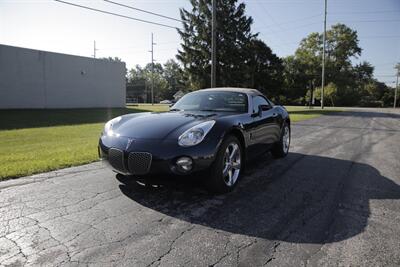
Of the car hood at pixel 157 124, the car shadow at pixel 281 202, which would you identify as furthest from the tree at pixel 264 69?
the car hood at pixel 157 124

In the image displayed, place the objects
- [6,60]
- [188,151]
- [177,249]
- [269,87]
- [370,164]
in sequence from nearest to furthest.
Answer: [177,249] → [188,151] → [370,164] → [6,60] → [269,87]

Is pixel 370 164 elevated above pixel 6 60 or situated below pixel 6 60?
below

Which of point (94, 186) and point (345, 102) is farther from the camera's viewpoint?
point (345, 102)

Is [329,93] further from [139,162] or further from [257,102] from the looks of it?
[139,162]

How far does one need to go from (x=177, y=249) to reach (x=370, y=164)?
515 centimetres

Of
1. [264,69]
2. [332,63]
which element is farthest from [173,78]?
[264,69]

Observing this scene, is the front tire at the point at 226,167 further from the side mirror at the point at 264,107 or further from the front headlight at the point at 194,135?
the side mirror at the point at 264,107

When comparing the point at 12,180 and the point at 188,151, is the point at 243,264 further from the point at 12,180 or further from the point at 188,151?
the point at 12,180

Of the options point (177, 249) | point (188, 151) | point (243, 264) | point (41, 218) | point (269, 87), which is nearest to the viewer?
point (243, 264)

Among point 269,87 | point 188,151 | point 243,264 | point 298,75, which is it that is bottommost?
point 243,264

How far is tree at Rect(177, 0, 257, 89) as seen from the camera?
100ft

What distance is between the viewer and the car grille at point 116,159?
145 inches

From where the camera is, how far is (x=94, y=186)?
14.0 feet

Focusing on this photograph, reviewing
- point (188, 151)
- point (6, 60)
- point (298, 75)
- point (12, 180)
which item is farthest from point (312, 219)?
point (298, 75)
